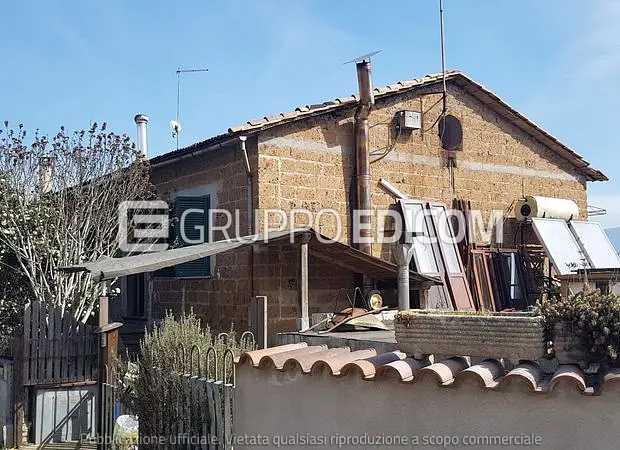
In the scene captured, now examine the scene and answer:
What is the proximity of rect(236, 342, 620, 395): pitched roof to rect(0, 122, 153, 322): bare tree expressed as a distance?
20.2ft

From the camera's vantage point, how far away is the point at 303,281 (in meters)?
9.86

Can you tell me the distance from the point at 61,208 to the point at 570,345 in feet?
28.9

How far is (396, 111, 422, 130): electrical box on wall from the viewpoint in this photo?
40.3 ft

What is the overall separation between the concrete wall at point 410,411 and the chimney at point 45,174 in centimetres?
688

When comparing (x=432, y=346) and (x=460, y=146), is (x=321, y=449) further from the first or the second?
(x=460, y=146)

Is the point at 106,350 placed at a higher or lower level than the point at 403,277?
lower

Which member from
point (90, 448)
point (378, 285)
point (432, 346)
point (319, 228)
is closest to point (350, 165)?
point (319, 228)

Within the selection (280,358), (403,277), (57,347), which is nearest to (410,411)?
(280,358)

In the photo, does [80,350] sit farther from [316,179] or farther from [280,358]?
[316,179]

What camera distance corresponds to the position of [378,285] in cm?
1169

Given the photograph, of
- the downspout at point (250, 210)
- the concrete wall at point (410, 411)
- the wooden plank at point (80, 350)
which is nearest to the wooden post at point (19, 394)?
the wooden plank at point (80, 350)

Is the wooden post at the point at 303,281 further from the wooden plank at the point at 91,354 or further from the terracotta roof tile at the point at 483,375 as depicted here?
the terracotta roof tile at the point at 483,375

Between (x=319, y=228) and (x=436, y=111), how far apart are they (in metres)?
3.85

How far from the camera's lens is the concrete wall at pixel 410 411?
4.04 meters
